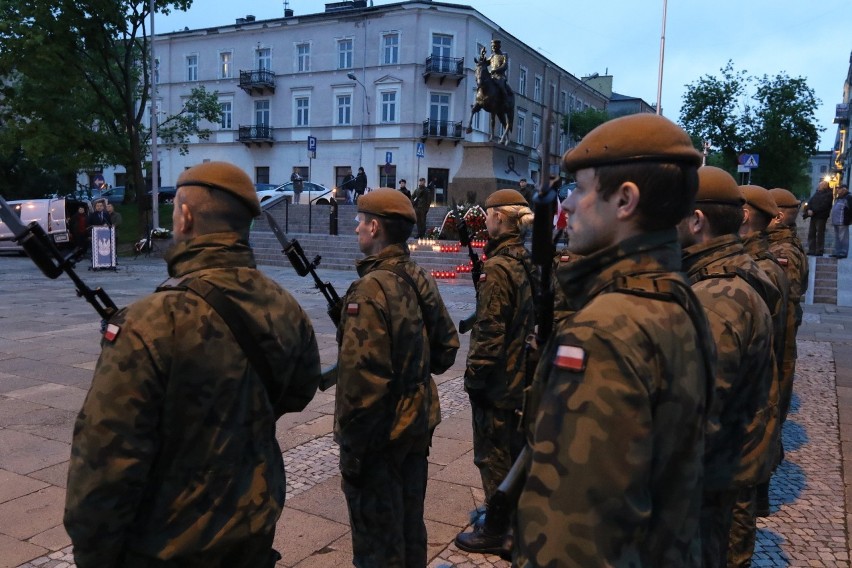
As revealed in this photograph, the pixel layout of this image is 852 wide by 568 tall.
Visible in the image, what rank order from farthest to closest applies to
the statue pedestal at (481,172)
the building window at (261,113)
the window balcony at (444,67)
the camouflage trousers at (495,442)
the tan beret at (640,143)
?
the building window at (261,113) → the window balcony at (444,67) → the statue pedestal at (481,172) → the camouflage trousers at (495,442) → the tan beret at (640,143)

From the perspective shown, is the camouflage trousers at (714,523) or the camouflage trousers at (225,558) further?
the camouflage trousers at (714,523)

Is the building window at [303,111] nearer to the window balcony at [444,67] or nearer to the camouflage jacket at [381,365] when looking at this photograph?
the window balcony at [444,67]

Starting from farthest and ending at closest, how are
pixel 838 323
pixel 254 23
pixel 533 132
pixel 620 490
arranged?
pixel 533 132 < pixel 254 23 < pixel 838 323 < pixel 620 490

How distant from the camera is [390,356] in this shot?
287 centimetres

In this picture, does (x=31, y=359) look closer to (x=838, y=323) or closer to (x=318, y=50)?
(x=838, y=323)

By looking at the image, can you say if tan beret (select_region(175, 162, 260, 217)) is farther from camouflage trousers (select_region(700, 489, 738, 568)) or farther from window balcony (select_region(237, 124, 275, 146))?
window balcony (select_region(237, 124, 275, 146))

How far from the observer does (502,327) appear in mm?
3830

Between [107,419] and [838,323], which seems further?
[838,323]

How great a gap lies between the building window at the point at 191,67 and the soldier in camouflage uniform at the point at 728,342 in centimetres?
5053

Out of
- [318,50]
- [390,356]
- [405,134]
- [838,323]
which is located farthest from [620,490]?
[318,50]

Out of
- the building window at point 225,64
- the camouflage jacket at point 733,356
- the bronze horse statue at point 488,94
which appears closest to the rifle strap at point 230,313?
the camouflage jacket at point 733,356

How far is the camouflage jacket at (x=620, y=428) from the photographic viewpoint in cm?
131

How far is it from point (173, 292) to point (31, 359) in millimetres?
7246

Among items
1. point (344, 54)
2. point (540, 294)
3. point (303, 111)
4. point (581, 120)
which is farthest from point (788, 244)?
point (581, 120)
